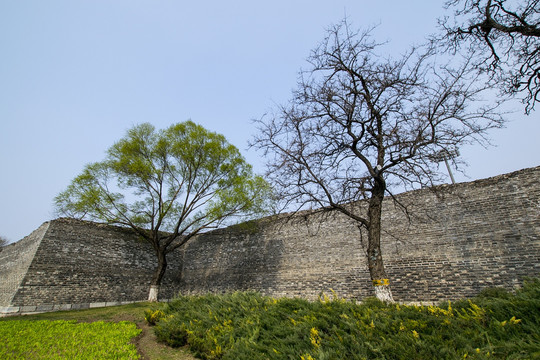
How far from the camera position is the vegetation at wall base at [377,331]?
3.03 m

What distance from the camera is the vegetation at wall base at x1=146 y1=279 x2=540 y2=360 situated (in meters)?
3.03

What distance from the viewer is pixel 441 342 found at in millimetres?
3139

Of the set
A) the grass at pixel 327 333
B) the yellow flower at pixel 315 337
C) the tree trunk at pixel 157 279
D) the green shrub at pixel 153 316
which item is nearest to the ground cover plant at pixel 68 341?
the grass at pixel 327 333

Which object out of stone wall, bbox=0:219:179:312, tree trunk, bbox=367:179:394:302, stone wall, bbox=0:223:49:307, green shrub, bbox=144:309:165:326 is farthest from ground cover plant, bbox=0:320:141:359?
stone wall, bbox=0:223:49:307

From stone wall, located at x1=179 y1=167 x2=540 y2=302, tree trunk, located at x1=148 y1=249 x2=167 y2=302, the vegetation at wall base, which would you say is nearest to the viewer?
the vegetation at wall base

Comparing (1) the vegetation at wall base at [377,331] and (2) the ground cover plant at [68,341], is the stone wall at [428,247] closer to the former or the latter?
(1) the vegetation at wall base at [377,331]

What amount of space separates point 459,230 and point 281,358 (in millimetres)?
8364

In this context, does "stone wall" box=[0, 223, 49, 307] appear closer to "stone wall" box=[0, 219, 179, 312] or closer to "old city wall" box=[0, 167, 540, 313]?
"old city wall" box=[0, 167, 540, 313]

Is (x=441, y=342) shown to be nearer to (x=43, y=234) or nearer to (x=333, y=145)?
(x=333, y=145)

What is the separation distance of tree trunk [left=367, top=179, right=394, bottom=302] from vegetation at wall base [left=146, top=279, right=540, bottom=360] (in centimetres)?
213

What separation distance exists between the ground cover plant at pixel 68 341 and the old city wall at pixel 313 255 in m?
5.76

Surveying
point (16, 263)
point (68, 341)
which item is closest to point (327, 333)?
point (68, 341)

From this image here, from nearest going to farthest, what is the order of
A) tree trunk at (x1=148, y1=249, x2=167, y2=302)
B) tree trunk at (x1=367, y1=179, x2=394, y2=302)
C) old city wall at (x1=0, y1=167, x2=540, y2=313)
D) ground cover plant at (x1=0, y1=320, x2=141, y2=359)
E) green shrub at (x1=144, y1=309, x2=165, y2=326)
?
ground cover plant at (x1=0, y1=320, x2=141, y2=359)
tree trunk at (x1=367, y1=179, x2=394, y2=302)
green shrub at (x1=144, y1=309, x2=165, y2=326)
old city wall at (x1=0, y1=167, x2=540, y2=313)
tree trunk at (x1=148, y1=249, x2=167, y2=302)

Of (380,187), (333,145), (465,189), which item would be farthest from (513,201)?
(333,145)
